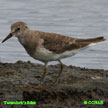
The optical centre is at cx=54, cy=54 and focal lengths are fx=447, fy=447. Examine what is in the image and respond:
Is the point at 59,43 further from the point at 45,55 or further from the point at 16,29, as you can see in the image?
the point at 16,29

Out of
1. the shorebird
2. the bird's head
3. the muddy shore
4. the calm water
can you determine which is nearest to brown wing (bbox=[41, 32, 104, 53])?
the shorebird

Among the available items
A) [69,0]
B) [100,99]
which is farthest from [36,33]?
[69,0]

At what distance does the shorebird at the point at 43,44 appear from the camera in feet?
29.1

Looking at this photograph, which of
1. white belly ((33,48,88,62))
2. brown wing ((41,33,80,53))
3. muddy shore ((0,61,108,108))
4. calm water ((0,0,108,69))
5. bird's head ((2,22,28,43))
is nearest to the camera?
muddy shore ((0,61,108,108))

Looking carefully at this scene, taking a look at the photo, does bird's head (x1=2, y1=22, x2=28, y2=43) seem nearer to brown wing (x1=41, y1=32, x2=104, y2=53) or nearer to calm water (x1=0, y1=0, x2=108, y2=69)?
brown wing (x1=41, y1=32, x2=104, y2=53)

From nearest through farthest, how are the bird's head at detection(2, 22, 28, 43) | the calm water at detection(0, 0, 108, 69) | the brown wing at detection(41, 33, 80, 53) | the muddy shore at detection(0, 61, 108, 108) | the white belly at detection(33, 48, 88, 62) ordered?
the muddy shore at detection(0, 61, 108, 108) → the white belly at detection(33, 48, 88, 62) → the bird's head at detection(2, 22, 28, 43) → the brown wing at detection(41, 33, 80, 53) → the calm water at detection(0, 0, 108, 69)

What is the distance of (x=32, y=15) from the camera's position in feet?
60.1

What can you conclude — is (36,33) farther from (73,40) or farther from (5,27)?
(5,27)

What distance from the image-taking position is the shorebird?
29.1ft

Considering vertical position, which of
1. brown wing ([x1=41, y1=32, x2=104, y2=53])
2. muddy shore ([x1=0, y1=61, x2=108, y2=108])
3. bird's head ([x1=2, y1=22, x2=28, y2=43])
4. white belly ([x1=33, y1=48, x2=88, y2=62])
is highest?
bird's head ([x1=2, y1=22, x2=28, y2=43])

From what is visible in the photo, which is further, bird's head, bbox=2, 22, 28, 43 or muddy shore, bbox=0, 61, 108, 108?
bird's head, bbox=2, 22, 28, 43

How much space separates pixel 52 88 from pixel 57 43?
4.32ft

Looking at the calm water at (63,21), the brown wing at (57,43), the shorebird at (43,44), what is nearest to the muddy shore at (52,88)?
the shorebird at (43,44)

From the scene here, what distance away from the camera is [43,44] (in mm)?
8938
